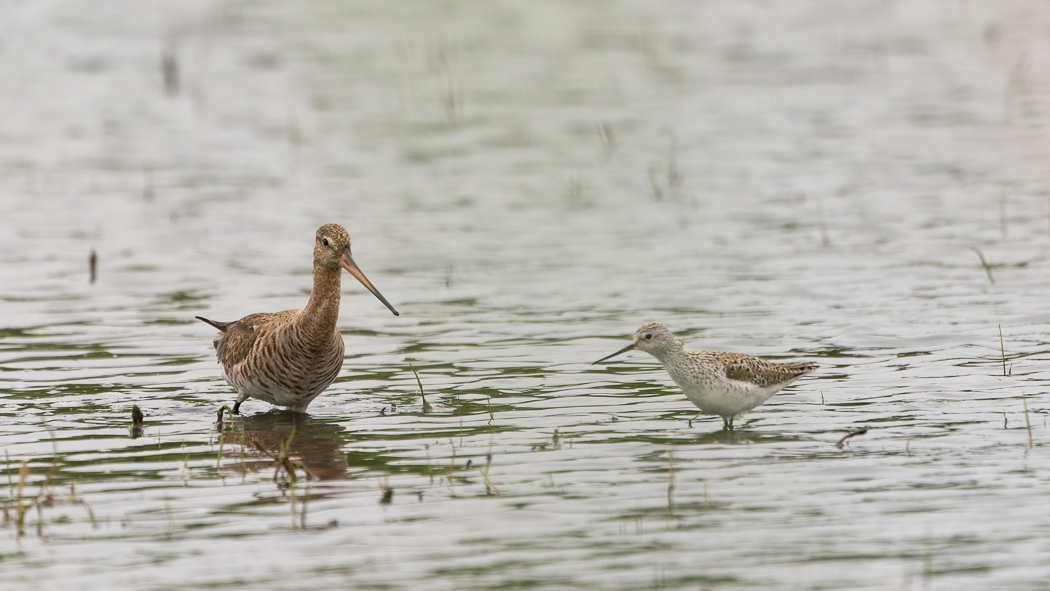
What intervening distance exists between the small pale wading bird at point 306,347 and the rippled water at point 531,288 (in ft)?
1.09

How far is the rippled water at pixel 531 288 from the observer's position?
7.30m

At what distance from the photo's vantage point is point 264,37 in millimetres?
29625

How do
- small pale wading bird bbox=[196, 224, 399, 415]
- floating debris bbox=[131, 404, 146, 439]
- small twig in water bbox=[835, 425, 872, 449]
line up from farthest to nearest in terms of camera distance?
small pale wading bird bbox=[196, 224, 399, 415] → floating debris bbox=[131, 404, 146, 439] → small twig in water bbox=[835, 425, 872, 449]

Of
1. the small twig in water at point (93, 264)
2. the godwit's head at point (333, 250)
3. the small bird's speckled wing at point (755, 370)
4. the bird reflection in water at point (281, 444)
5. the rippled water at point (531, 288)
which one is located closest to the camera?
the rippled water at point (531, 288)

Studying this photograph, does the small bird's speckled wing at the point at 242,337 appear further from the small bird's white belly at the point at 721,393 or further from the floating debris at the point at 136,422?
the small bird's white belly at the point at 721,393

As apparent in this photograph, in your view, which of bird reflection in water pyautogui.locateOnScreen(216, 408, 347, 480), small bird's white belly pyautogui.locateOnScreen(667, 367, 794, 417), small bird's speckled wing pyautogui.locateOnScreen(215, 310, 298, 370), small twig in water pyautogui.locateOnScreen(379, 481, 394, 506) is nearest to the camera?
small twig in water pyautogui.locateOnScreen(379, 481, 394, 506)

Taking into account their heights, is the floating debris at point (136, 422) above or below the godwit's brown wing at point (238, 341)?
below

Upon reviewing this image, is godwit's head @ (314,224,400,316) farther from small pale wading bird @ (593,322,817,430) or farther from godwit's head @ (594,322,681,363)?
small pale wading bird @ (593,322,817,430)

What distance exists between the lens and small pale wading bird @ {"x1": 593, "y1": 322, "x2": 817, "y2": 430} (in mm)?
9195

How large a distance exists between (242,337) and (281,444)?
1293 mm

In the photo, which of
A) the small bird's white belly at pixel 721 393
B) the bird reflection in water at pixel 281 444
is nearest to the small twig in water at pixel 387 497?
the bird reflection in water at pixel 281 444

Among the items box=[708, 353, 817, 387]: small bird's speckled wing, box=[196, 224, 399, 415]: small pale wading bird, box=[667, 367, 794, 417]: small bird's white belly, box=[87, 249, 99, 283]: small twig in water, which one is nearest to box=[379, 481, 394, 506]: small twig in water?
box=[196, 224, 399, 415]: small pale wading bird

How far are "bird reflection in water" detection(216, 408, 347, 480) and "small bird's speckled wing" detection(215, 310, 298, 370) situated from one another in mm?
466

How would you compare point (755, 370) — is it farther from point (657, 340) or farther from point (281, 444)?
point (281, 444)
